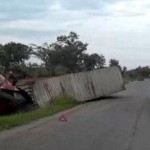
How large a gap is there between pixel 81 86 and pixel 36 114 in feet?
43.1

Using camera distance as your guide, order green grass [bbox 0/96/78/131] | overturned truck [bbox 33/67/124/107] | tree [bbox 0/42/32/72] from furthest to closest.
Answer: tree [bbox 0/42/32/72], overturned truck [bbox 33/67/124/107], green grass [bbox 0/96/78/131]

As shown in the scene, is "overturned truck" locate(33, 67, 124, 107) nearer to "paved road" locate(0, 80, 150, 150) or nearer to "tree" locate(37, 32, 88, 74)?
"paved road" locate(0, 80, 150, 150)

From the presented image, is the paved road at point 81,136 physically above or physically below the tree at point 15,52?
below

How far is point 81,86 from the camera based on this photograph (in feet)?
119

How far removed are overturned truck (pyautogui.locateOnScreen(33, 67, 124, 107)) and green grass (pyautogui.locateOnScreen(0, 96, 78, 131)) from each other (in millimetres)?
539

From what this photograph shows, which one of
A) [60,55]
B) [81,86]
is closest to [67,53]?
[60,55]

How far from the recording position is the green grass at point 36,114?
1917 cm

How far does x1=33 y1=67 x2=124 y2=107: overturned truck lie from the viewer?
3022 centimetres

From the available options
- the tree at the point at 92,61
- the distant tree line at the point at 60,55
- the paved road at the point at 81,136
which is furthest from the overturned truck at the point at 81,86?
the tree at the point at 92,61

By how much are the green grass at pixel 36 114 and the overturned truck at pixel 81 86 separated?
539mm

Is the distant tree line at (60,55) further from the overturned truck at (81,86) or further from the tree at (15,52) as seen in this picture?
the overturned truck at (81,86)

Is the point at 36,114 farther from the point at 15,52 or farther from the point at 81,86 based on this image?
the point at 15,52

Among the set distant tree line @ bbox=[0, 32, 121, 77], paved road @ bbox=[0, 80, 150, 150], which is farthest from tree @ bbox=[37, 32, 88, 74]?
paved road @ bbox=[0, 80, 150, 150]

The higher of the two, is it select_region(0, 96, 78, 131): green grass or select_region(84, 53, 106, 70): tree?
select_region(84, 53, 106, 70): tree
